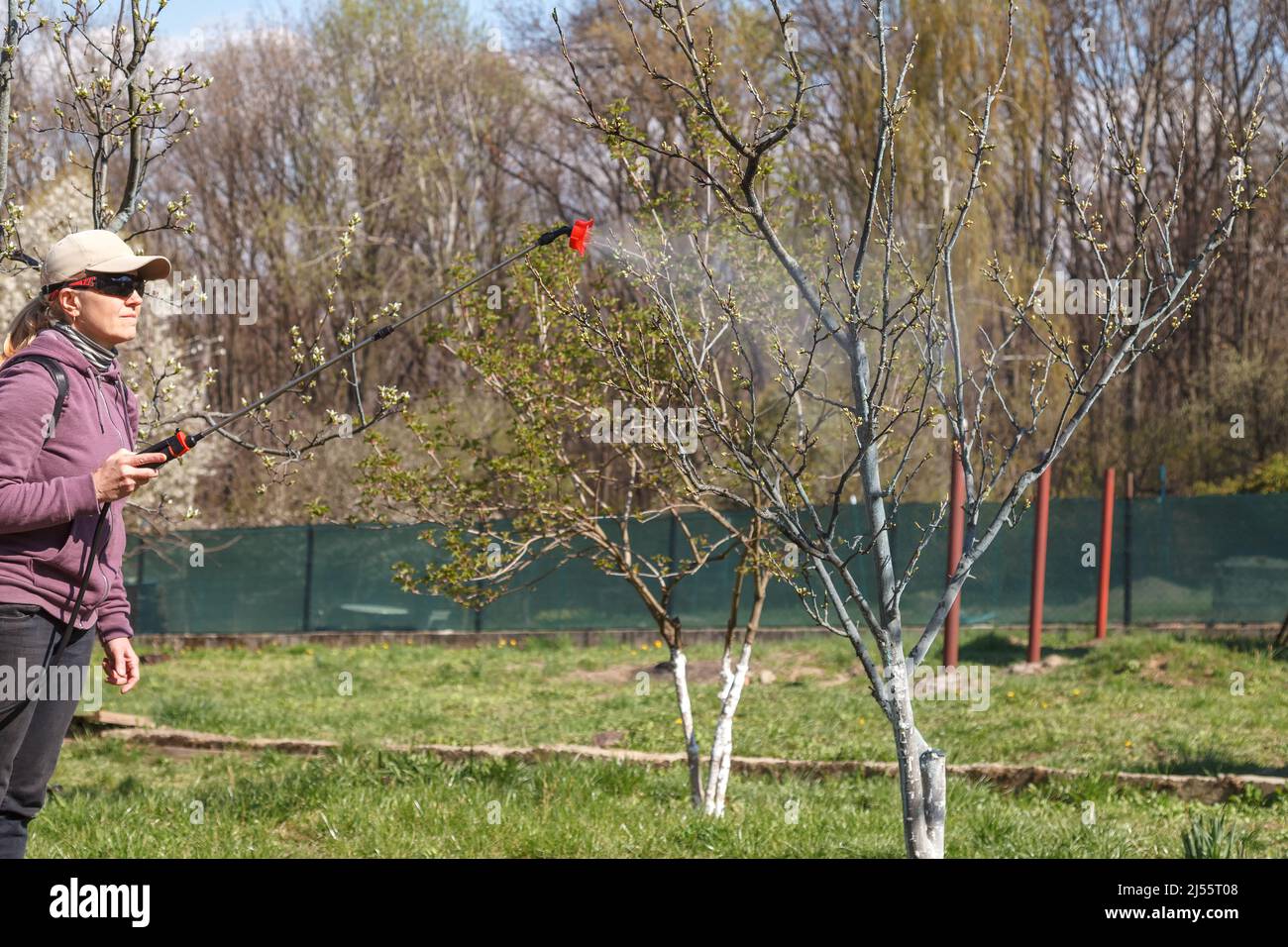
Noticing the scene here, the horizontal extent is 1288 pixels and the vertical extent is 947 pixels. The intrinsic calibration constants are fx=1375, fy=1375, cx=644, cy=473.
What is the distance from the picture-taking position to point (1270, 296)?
92.3 feet

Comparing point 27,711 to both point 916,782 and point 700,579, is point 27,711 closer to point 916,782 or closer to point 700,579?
point 916,782

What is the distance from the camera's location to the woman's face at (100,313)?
3705 millimetres

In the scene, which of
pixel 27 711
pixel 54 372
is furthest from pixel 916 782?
pixel 54 372

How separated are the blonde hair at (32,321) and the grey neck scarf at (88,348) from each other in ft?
0.17

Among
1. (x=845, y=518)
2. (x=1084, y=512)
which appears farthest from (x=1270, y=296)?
(x=845, y=518)

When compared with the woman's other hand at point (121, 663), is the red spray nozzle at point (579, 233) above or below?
above

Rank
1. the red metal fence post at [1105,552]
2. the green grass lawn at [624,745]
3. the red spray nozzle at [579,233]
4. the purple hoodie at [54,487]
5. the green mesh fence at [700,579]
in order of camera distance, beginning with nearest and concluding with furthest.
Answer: the purple hoodie at [54,487] → the red spray nozzle at [579,233] → the green grass lawn at [624,745] → the red metal fence post at [1105,552] → the green mesh fence at [700,579]

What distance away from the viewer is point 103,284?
3.71 m

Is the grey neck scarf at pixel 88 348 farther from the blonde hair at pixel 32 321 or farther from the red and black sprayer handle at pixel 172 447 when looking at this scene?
the red and black sprayer handle at pixel 172 447

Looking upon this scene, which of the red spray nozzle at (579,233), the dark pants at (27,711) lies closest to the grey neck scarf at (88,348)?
the dark pants at (27,711)

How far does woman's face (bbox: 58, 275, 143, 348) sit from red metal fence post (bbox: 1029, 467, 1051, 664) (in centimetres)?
1153

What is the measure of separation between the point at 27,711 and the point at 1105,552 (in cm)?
1465
